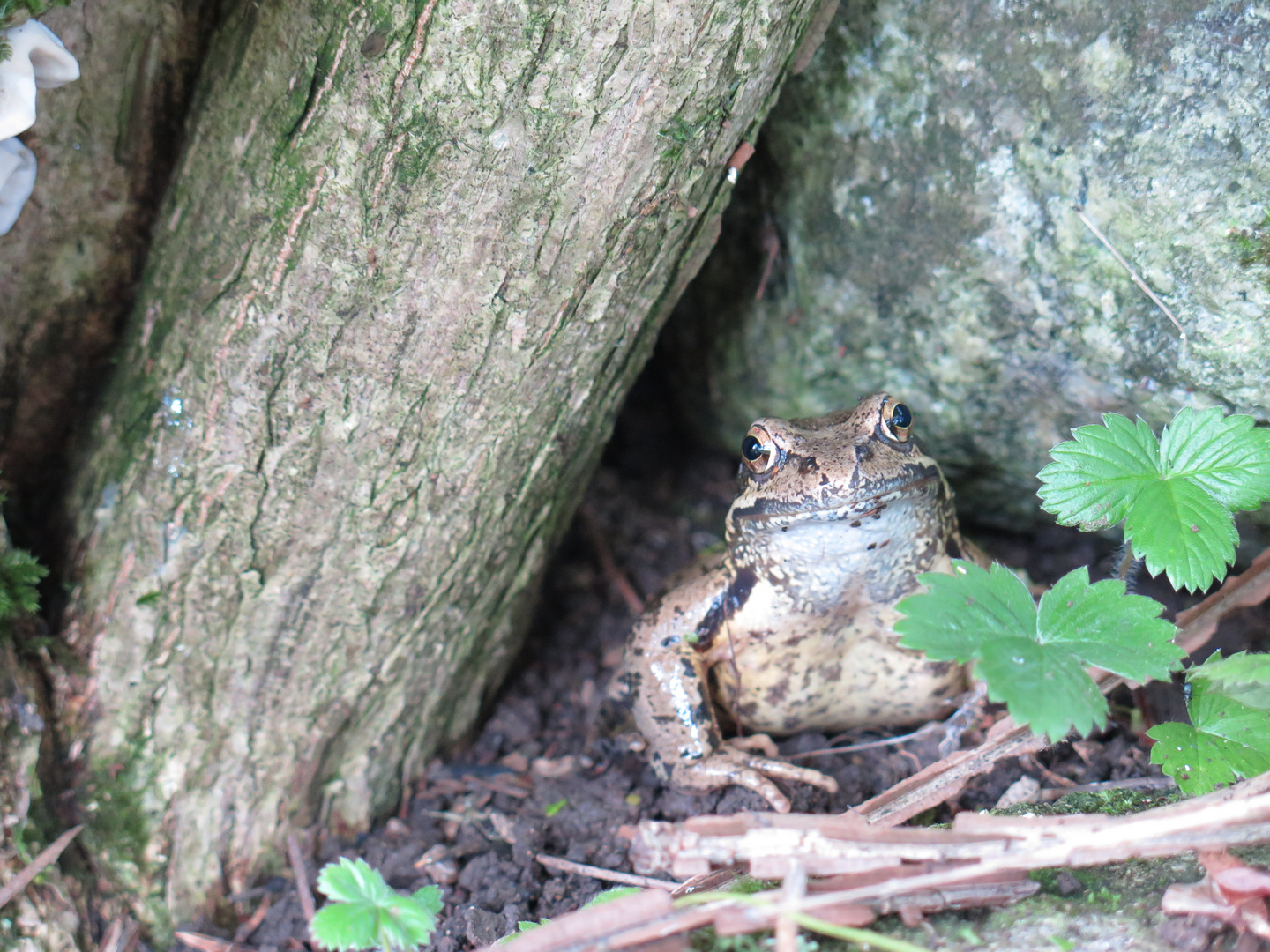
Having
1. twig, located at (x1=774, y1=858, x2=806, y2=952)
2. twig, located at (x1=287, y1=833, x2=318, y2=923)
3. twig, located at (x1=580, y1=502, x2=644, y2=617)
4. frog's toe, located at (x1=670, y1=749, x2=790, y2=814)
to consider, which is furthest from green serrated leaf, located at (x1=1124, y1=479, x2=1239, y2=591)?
twig, located at (x1=287, y1=833, x2=318, y2=923)

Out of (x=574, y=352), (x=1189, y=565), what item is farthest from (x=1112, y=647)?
(x=574, y=352)

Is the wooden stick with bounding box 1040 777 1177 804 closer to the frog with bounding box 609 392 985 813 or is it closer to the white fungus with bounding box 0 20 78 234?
the frog with bounding box 609 392 985 813

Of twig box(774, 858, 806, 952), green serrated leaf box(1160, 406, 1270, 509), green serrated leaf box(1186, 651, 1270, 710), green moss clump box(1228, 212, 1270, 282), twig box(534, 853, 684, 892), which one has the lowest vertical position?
twig box(534, 853, 684, 892)

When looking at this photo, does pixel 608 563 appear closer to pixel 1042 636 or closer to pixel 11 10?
pixel 1042 636

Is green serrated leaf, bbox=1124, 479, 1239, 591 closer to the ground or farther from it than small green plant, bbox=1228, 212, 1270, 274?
closer to the ground

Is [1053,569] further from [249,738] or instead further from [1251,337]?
[249,738]

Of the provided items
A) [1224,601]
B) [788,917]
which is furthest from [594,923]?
[1224,601]
